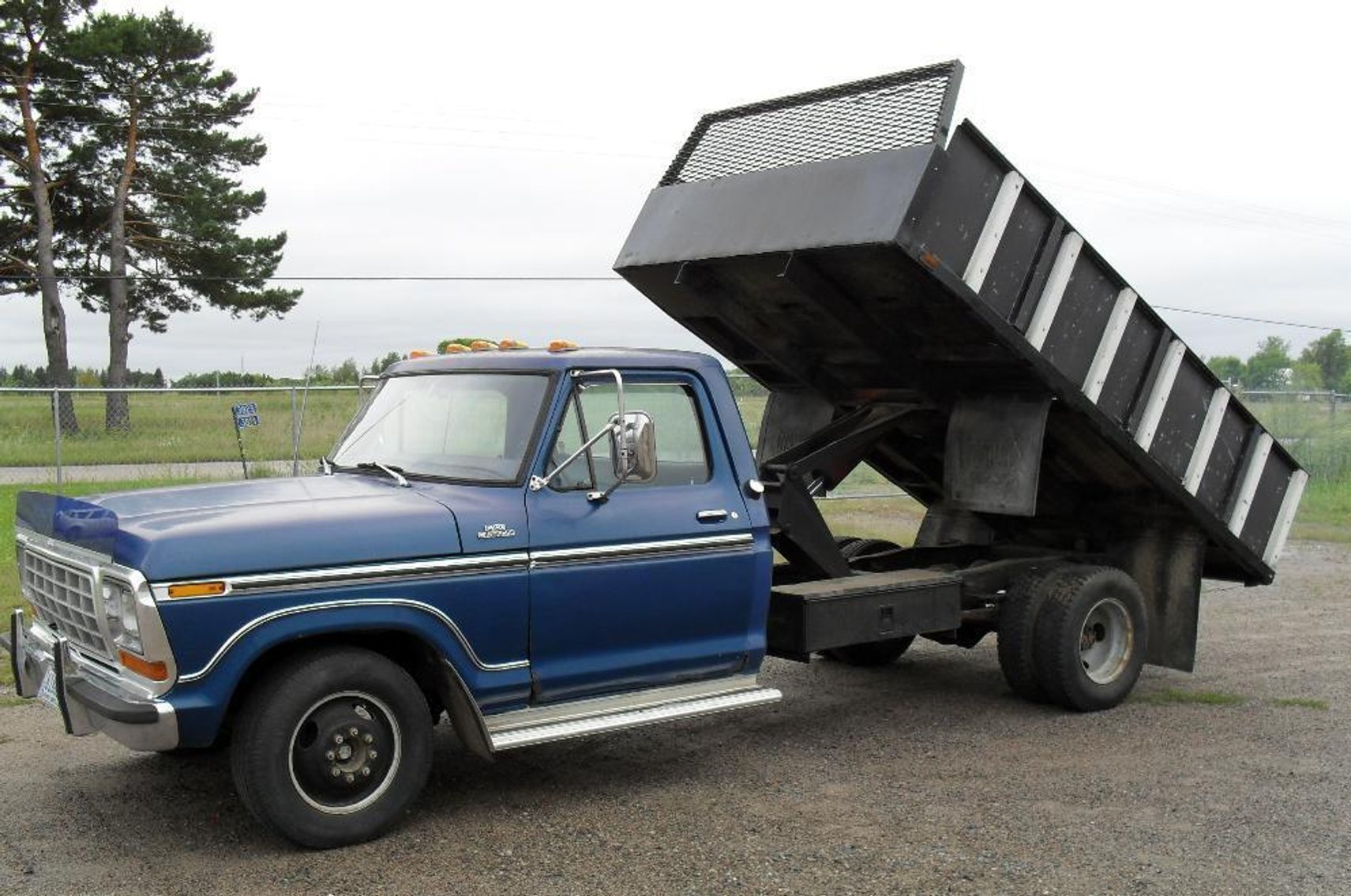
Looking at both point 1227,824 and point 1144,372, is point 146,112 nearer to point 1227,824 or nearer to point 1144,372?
point 1144,372

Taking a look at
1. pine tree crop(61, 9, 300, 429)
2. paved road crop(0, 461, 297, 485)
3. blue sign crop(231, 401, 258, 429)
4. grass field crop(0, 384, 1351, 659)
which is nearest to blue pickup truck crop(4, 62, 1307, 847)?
blue sign crop(231, 401, 258, 429)

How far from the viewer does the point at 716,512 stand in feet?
21.1

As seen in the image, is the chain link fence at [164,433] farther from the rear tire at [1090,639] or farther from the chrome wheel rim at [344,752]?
the chrome wheel rim at [344,752]

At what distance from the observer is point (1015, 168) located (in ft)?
23.1

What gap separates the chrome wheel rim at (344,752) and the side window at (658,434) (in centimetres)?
130

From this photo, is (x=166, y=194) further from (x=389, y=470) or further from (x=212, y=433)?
(x=389, y=470)

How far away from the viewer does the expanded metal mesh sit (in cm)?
675

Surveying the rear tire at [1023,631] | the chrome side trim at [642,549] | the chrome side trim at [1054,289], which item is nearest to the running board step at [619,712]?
the chrome side trim at [642,549]

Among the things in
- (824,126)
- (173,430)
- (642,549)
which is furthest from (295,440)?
(642,549)

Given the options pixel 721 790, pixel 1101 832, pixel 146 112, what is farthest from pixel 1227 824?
pixel 146 112

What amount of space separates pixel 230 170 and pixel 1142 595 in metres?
29.4

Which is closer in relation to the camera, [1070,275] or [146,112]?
[1070,275]

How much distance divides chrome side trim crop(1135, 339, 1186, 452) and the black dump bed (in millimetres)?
14

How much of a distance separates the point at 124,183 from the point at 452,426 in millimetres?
28507
